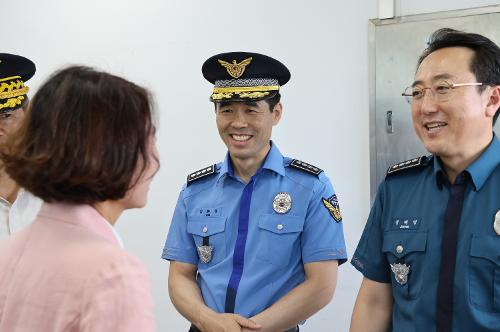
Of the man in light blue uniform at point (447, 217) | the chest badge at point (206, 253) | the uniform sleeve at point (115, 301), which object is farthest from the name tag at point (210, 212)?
the uniform sleeve at point (115, 301)

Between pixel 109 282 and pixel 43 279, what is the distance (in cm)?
11

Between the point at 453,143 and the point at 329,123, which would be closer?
the point at 453,143

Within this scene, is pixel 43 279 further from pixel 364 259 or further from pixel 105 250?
pixel 364 259

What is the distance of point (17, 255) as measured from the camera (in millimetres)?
936

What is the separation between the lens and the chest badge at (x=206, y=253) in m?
2.03

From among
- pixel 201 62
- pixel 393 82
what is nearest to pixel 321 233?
pixel 393 82

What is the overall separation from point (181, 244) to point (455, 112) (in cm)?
108

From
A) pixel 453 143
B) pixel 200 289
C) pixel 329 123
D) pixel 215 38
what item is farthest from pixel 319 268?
pixel 215 38

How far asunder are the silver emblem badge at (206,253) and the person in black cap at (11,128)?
571 mm

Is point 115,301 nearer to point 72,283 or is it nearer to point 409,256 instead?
point 72,283

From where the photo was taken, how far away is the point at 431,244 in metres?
1.48

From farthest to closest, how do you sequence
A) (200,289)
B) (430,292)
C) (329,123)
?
1. (329,123)
2. (200,289)
3. (430,292)

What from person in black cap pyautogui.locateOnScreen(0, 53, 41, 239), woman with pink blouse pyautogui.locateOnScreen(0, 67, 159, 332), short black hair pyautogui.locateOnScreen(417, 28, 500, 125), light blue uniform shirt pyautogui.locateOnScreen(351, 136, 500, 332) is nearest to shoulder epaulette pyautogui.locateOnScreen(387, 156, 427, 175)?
light blue uniform shirt pyautogui.locateOnScreen(351, 136, 500, 332)

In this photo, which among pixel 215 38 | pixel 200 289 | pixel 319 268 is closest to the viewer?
pixel 319 268
